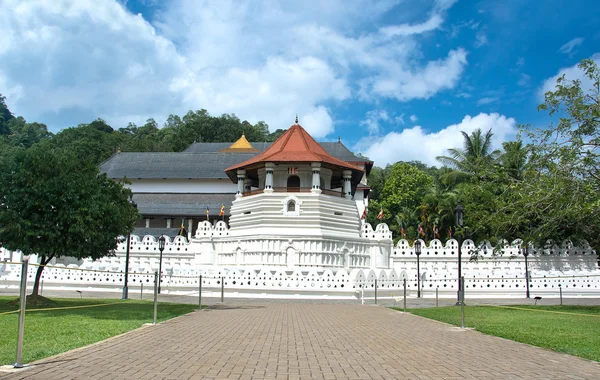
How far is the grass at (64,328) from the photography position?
7805mm

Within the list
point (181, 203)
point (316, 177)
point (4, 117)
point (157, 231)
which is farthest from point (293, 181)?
point (4, 117)

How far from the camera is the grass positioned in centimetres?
780

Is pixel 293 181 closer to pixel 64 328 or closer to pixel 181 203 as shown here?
pixel 181 203

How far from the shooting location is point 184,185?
52812 millimetres

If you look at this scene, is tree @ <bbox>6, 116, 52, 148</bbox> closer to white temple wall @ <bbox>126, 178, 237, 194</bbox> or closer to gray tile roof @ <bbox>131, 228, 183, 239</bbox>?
white temple wall @ <bbox>126, 178, 237, 194</bbox>

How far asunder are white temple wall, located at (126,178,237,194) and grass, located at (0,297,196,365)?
120 ft

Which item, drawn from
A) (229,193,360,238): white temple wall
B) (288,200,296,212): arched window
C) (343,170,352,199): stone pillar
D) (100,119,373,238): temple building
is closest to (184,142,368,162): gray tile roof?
(100,119,373,238): temple building

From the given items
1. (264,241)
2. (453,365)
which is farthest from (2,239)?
(264,241)

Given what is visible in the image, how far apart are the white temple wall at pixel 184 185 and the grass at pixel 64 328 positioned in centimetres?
3644

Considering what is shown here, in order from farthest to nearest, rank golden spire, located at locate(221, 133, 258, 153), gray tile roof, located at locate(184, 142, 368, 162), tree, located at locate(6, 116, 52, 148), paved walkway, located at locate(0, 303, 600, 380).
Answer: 1. tree, located at locate(6, 116, 52, 148)
2. golden spire, located at locate(221, 133, 258, 153)
3. gray tile roof, located at locate(184, 142, 368, 162)
4. paved walkway, located at locate(0, 303, 600, 380)

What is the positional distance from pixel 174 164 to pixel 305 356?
49.1 metres

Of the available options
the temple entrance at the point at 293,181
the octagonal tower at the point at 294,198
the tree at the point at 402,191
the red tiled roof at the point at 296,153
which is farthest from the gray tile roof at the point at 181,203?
the tree at the point at 402,191

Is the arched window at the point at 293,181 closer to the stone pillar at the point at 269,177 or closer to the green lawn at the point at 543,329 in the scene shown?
the stone pillar at the point at 269,177

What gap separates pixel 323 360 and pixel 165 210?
40.8 metres
